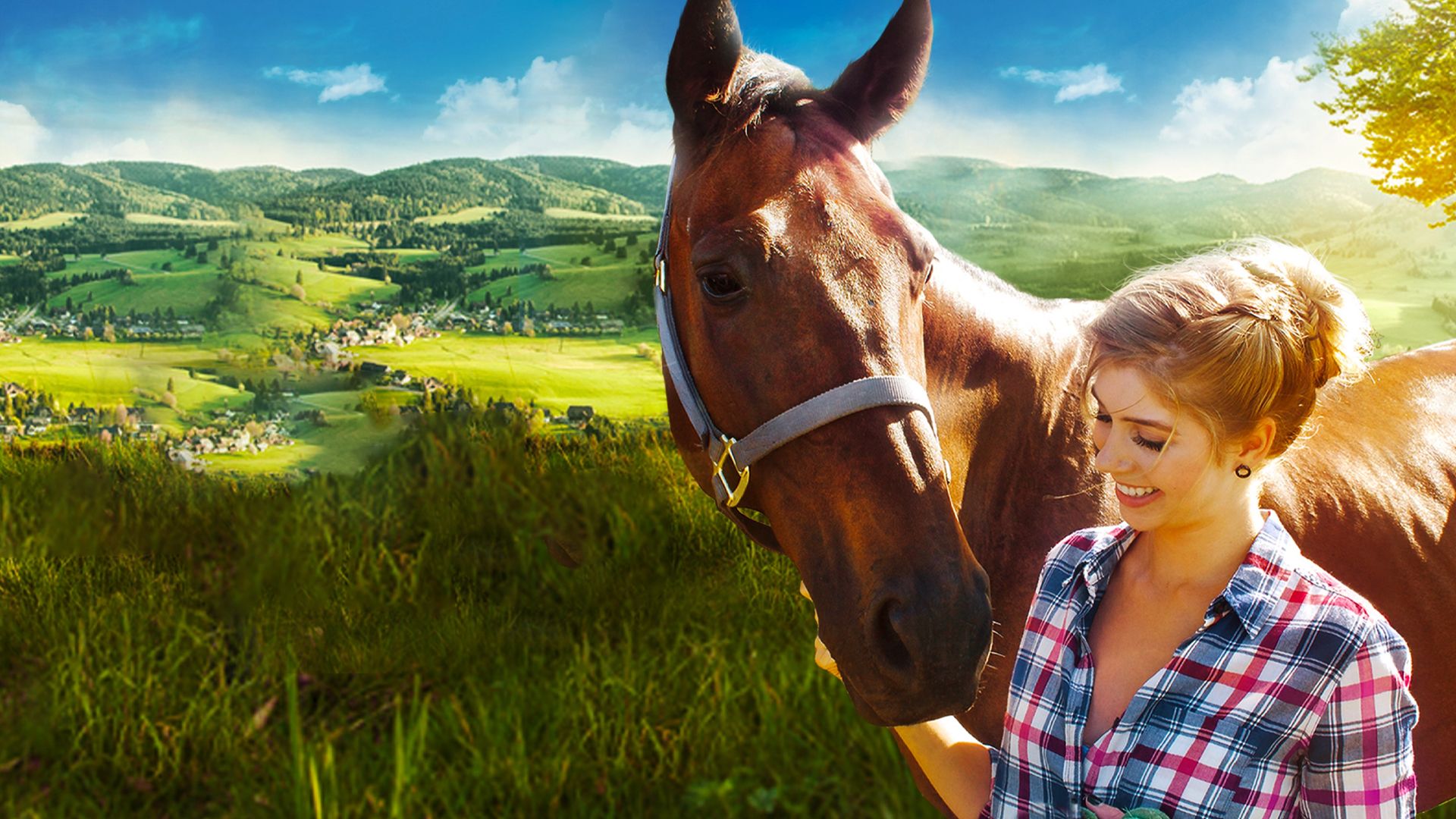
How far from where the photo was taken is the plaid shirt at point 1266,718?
95 centimetres

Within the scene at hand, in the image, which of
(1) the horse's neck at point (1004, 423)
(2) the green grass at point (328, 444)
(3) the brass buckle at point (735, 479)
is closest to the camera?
(3) the brass buckle at point (735, 479)

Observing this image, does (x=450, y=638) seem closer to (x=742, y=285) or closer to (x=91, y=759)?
(x=91, y=759)

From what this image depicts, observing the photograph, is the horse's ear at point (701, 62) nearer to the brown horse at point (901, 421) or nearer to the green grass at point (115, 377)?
the brown horse at point (901, 421)

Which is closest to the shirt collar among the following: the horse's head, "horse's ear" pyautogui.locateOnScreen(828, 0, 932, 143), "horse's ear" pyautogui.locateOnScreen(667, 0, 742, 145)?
the horse's head

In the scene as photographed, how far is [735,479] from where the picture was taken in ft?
5.13

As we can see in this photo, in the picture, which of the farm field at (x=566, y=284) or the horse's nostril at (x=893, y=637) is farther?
the farm field at (x=566, y=284)

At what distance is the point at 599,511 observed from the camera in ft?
13.7

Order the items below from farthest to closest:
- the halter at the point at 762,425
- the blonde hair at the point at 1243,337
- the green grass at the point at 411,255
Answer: the green grass at the point at 411,255, the halter at the point at 762,425, the blonde hair at the point at 1243,337

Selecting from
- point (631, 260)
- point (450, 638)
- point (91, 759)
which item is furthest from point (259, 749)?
point (631, 260)

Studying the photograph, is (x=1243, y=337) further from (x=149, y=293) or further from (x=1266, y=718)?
(x=149, y=293)

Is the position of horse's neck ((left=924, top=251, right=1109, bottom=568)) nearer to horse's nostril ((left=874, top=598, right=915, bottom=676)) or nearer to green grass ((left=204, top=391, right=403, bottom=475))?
horse's nostril ((left=874, top=598, right=915, bottom=676))

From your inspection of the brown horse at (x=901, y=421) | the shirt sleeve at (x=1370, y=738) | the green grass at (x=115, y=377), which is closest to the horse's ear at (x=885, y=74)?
the brown horse at (x=901, y=421)

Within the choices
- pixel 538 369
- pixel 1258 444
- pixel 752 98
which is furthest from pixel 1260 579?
pixel 538 369

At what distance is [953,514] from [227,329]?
4.68 metres
